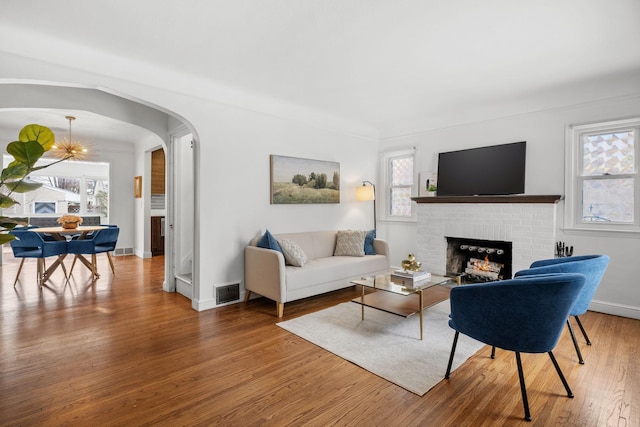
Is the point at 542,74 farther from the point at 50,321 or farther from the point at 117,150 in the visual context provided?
the point at 117,150

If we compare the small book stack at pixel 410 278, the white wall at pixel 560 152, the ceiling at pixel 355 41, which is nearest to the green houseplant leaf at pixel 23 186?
the ceiling at pixel 355 41

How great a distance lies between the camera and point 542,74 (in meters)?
3.43

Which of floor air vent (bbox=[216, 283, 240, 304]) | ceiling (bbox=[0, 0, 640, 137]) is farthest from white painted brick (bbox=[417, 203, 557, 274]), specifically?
floor air vent (bbox=[216, 283, 240, 304])

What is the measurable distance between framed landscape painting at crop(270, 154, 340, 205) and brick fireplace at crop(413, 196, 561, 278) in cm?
135

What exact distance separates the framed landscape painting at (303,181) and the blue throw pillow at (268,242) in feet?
1.92

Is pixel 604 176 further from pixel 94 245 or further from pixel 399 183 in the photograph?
pixel 94 245

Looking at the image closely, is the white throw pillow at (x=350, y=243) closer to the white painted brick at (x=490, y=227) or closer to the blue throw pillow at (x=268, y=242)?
the white painted brick at (x=490, y=227)

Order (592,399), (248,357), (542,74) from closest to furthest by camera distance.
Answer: (592,399)
(248,357)
(542,74)

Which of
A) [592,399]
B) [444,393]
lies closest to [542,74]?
[592,399]

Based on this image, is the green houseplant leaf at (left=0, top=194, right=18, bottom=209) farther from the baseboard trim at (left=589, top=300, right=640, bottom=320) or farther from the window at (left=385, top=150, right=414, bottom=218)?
the baseboard trim at (left=589, top=300, right=640, bottom=320)

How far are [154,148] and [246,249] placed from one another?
13.5 feet

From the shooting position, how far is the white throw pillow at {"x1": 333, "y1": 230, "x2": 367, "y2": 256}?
467 centimetres

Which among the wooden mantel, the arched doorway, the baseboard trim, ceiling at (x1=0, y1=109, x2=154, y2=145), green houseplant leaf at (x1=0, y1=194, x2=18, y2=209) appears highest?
ceiling at (x1=0, y1=109, x2=154, y2=145)

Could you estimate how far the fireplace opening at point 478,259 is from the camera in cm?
441
